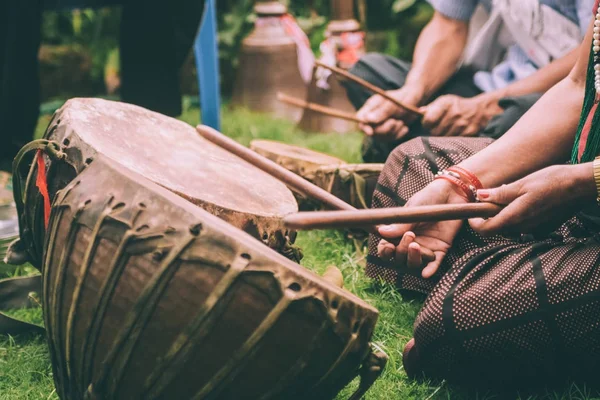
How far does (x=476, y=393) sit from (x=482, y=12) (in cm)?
174

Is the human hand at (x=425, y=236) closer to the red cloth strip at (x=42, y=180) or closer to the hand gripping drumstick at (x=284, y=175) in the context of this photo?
the hand gripping drumstick at (x=284, y=175)

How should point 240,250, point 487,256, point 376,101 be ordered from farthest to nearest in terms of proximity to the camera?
point 376,101 < point 487,256 < point 240,250

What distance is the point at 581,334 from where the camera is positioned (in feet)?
4.76

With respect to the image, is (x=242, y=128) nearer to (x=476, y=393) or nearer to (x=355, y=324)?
(x=476, y=393)

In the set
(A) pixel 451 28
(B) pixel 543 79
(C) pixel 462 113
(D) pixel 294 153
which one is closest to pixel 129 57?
(D) pixel 294 153

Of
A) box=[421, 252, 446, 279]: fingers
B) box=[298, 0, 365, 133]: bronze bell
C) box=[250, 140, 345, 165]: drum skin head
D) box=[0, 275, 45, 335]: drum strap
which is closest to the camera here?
box=[421, 252, 446, 279]: fingers

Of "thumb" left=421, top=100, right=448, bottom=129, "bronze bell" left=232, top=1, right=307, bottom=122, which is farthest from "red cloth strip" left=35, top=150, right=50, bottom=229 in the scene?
"bronze bell" left=232, top=1, right=307, bottom=122

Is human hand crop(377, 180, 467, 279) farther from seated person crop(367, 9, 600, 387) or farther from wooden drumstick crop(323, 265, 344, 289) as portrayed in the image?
wooden drumstick crop(323, 265, 344, 289)

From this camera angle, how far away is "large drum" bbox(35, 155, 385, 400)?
1.10 meters

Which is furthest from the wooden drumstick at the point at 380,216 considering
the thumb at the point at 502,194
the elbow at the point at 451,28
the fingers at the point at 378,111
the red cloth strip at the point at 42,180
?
the elbow at the point at 451,28

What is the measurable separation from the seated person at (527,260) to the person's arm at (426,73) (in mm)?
883

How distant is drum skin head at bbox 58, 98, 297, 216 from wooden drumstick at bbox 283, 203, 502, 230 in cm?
30

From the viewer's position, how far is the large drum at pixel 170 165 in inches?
53.6

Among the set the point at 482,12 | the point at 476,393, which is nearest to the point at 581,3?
the point at 482,12
